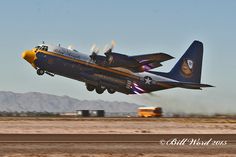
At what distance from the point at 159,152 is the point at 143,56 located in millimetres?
49862

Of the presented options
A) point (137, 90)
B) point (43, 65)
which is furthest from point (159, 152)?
point (137, 90)

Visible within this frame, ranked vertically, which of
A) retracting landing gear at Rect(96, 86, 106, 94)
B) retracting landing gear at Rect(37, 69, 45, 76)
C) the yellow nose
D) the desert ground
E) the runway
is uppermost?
the yellow nose

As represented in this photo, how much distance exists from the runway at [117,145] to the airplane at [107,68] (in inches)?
1364

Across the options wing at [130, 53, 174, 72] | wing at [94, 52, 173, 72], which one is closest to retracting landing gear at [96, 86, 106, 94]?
wing at [94, 52, 173, 72]

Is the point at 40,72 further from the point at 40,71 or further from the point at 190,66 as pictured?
the point at 190,66

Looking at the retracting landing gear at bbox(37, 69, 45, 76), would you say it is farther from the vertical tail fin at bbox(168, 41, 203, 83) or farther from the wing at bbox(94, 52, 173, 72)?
the vertical tail fin at bbox(168, 41, 203, 83)

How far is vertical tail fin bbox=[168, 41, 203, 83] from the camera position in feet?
316

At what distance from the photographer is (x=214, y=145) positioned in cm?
3862

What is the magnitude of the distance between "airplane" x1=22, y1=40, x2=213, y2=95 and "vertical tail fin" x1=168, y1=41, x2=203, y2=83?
2.43m

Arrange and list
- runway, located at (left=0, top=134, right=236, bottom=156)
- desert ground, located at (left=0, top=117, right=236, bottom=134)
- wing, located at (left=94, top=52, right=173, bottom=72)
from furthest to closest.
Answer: wing, located at (left=94, top=52, right=173, bottom=72) → desert ground, located at (left=0, top=117, right=236, bottom=134) → runway, located at (left=0, top=134, right=236, bottom=156)

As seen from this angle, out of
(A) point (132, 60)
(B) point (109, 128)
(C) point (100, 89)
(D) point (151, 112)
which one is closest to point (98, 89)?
(C) point (100, 89)

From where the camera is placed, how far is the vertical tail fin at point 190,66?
96.2 meters

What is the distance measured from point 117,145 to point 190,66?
62675mm

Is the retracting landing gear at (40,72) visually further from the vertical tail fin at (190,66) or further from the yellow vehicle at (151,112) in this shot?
the yellow vehicle at (151,112)
